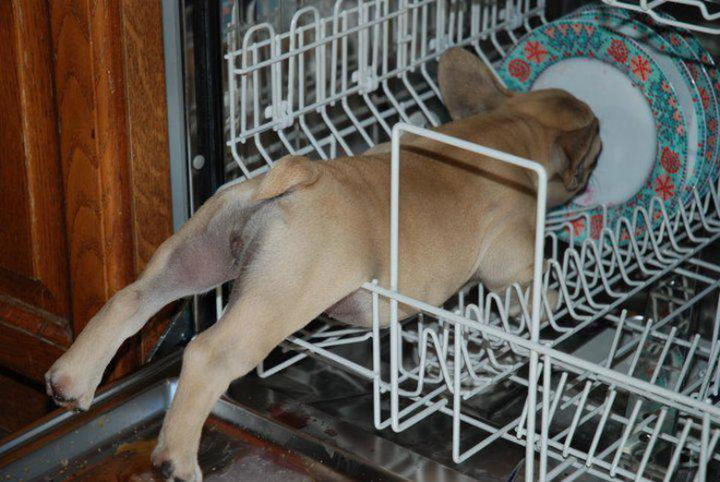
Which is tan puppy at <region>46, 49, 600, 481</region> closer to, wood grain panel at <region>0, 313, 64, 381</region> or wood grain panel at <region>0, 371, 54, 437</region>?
wood grain panel at <region>0, 313, 64, 381</region>

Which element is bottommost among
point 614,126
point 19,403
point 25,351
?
point 19,403

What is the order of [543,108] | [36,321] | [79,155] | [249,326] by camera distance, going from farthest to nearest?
[543,108]
[36,321]
[79,155]
[249,326]

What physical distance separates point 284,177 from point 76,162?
29 centimetres

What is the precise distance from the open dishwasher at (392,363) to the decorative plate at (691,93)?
1.1 inches

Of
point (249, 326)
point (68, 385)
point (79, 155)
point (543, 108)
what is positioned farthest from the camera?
point (543, 108)

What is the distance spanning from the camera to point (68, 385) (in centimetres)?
97

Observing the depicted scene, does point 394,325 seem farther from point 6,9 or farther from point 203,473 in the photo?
point 6,9

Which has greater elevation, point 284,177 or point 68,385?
point 284,177

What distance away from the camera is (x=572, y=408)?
1.09 m

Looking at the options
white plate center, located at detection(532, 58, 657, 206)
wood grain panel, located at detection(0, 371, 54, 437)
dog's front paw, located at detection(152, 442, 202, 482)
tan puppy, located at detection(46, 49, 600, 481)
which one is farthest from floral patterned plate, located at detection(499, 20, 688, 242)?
wood grain panel, located at detection(0, 371, 54, 437)

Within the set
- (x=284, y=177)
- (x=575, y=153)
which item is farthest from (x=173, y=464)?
(x=575, y=153)

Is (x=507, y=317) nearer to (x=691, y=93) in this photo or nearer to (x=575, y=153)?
(x=575, y=153)

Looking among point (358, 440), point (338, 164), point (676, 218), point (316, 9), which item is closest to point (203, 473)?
point (358, 440)

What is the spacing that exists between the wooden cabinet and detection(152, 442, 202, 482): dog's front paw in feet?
0.90
